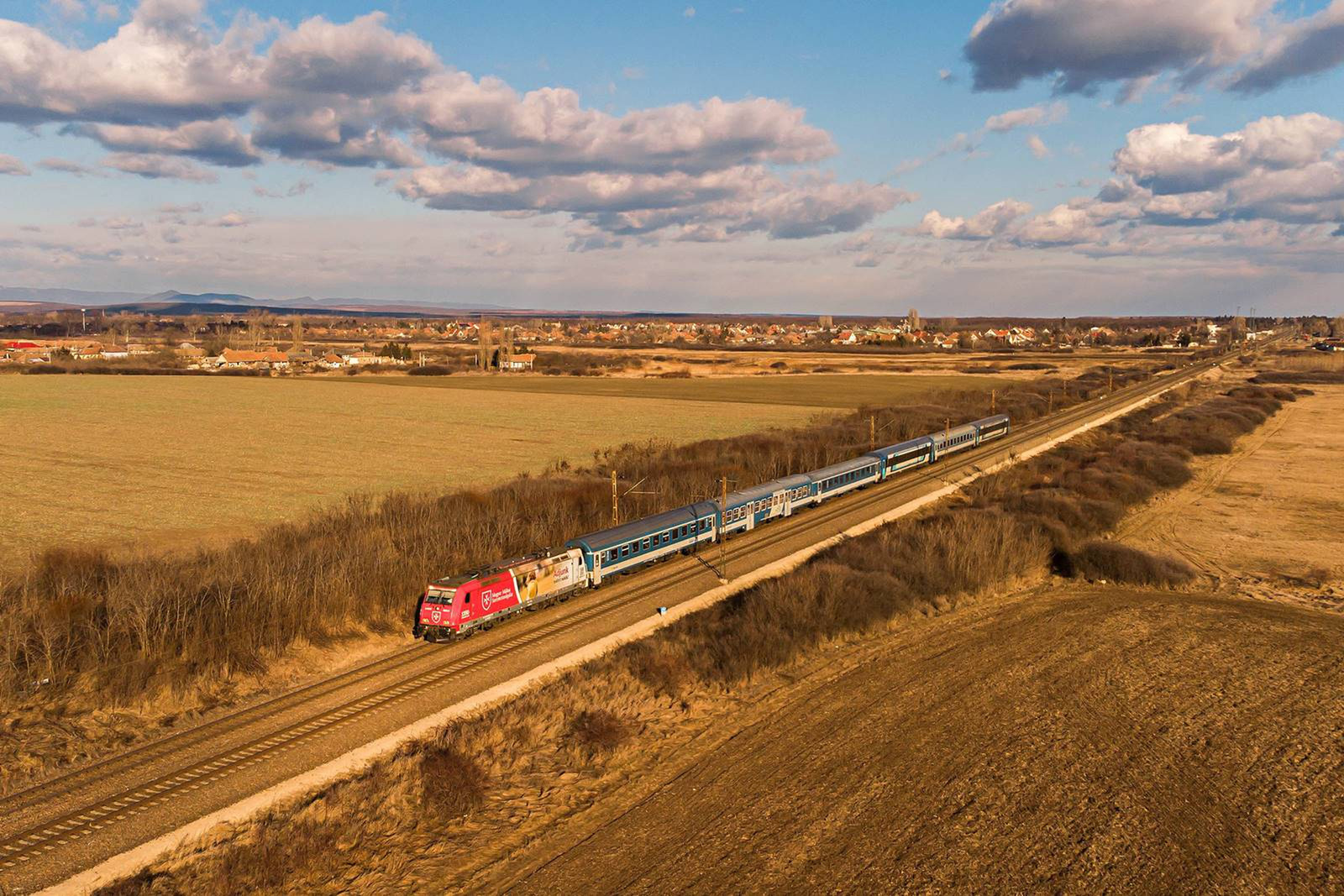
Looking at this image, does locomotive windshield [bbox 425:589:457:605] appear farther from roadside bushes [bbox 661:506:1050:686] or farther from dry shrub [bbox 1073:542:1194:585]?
dry shrub [bbox 1073:542:1194:585]

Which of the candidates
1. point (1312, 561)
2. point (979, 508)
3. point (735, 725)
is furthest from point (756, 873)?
point (1312, 561)

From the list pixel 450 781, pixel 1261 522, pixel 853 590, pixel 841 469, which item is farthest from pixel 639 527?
pixel 1261 522

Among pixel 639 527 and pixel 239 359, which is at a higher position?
pixel 239 359

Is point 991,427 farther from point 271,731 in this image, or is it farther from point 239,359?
point 239,359

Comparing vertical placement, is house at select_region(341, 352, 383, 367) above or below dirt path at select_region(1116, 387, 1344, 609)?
above

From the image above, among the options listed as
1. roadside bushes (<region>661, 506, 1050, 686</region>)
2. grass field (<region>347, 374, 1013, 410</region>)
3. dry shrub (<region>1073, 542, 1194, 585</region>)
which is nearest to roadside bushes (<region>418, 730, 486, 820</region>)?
roadside bushes (<region>661, 506, 1050, 686</region>)

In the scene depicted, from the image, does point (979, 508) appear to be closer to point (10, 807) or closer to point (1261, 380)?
point (10, 807)
